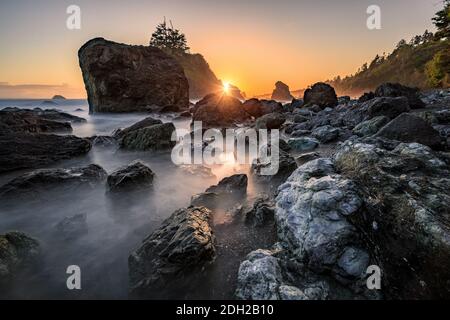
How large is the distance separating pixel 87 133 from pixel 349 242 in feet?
52.5

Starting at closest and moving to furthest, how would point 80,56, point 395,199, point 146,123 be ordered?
point 395,199
point 146,123
point 80,56

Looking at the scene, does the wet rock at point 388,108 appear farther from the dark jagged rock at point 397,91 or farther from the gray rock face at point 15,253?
the gray rock face at point 15,253

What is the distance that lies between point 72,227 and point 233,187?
9.69 ft

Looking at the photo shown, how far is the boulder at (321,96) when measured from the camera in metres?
21.7

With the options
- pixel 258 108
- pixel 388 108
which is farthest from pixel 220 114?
pixel 388 108

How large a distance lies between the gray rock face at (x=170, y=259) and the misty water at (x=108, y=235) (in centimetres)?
14

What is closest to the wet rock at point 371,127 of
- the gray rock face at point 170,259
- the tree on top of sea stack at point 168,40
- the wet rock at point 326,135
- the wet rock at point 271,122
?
the wet rock at point 326,135

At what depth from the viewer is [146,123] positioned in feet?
39.1

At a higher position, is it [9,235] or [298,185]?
[298,185]

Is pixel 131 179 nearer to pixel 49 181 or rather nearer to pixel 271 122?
pixel 49 181

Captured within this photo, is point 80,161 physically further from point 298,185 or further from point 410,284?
point 410,284

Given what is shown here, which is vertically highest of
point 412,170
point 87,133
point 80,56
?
point 80,56

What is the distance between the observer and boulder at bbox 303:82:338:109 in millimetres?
21656
